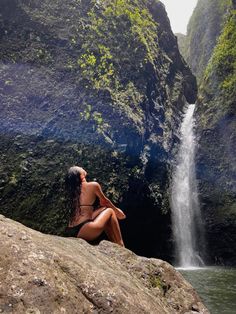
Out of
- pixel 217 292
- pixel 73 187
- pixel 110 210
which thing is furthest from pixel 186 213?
pixel 110 210

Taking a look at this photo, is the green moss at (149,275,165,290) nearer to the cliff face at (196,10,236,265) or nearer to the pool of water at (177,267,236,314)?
the pool of water at (177,267,236,314)

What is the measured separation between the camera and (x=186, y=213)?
2292cm

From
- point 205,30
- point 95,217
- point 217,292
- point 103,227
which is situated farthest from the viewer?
point 205,30

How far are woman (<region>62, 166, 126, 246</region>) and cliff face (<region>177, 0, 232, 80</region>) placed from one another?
36.2m

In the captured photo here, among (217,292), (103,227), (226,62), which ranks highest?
(226,62)

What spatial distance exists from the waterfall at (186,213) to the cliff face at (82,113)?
992 millimetres

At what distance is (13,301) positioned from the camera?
3.54 m

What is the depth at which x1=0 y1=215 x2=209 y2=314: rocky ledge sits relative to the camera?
3643 millimetres

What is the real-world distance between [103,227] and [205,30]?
148 feet

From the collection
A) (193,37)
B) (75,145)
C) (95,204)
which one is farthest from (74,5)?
(193,37)

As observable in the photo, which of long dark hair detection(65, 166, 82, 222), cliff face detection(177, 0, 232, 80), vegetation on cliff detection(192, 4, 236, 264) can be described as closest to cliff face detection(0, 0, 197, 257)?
vegetation on cliff detection(192, 4, 236, 264)

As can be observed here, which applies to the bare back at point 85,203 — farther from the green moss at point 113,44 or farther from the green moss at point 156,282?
the green moss at point 113,44

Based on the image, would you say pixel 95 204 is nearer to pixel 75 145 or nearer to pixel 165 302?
pixel 165 302

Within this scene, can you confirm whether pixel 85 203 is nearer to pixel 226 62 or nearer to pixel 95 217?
pixel 95 217
